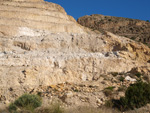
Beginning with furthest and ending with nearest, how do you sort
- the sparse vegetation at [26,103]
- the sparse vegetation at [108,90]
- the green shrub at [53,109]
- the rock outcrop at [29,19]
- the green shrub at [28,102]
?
the rock outcrop at [29,19]
the sparse vegetation at [108,90]
the green shrub at [28,102]
the sparse vegetation at [26,103]
the green shrub at [53,109]

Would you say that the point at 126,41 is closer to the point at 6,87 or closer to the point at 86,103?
the point at 86,103

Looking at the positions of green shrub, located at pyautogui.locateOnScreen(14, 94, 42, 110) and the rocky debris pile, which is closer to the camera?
green shrub, located at pyautogui.locateOnScreen(14, 94, 42, 110)

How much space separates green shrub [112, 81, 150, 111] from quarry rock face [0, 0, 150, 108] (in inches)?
115

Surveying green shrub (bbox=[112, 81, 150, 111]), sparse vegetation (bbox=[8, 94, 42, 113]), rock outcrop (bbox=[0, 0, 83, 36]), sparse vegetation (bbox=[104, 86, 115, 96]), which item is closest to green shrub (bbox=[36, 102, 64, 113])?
sparse vegetation (bbox=[8, 94, 42, 113])

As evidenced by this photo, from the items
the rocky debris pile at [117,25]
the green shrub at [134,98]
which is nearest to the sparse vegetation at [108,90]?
the green shrub at [134,98]

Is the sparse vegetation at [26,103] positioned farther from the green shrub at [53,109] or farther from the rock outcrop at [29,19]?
the rock outcrop at [29,19]

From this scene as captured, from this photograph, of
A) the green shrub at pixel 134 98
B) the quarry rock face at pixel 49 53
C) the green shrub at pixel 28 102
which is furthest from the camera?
the quarry rock face at pixel 49 53

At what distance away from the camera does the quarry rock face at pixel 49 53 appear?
12.4 meters

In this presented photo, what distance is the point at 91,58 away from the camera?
1441 cm

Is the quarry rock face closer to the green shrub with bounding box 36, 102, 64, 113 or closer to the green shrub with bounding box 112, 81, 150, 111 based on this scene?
the green shrub with bounding box 36, 102, 64, 113

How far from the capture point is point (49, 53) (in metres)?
14.6

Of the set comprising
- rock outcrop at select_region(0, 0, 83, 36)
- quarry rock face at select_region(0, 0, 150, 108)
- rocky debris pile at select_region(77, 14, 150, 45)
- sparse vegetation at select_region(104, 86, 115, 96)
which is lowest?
sparse vegetation at select_region(104, 86, 115, 96)

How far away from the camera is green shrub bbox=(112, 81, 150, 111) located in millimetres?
10873

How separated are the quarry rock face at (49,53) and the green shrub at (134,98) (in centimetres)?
292
